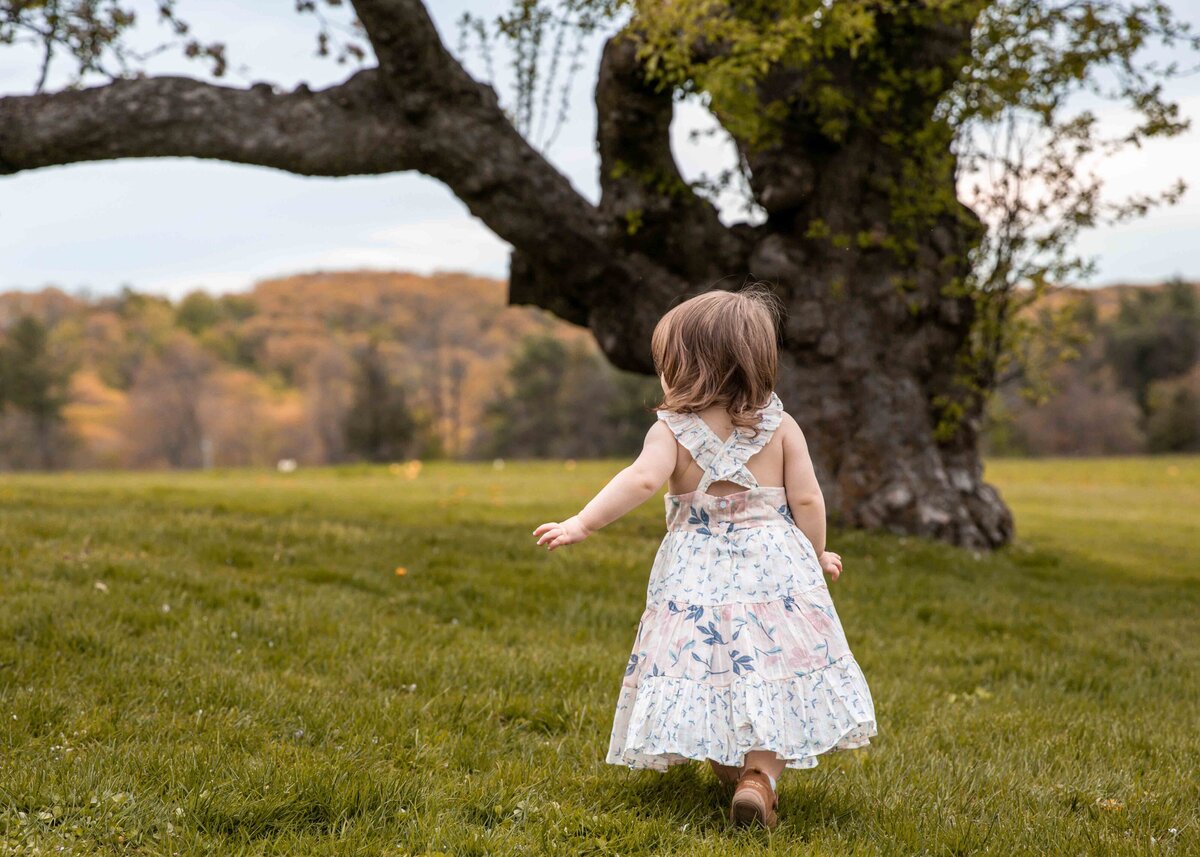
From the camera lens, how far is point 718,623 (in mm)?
3416

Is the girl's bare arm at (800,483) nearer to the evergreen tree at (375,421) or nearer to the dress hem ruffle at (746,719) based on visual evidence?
the dress hem ruffle at (746,719)

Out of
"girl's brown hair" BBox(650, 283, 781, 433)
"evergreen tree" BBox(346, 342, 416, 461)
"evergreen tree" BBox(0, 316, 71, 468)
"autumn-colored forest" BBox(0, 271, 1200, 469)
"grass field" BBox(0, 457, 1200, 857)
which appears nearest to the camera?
"grass field" BBox(0, 457, 1200, 857)

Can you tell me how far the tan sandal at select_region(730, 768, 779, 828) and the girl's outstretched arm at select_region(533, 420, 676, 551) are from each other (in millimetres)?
986

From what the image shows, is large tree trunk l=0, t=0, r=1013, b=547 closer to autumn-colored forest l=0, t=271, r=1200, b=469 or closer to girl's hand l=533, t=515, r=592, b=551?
girl's hand l=533, t=515, r=592, b=551

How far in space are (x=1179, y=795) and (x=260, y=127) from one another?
8.20 meters

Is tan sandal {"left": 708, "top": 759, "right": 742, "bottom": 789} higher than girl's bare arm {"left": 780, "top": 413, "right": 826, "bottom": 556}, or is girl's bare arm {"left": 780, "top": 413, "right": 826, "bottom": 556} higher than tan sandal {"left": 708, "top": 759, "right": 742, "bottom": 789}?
girl's bare arm {"left": 780, "top": 413, "right": 826, "bottom": 556}

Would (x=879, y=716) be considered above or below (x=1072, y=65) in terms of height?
below

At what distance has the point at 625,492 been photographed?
3.34 metres

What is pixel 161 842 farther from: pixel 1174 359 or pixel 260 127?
pixel 1174 359

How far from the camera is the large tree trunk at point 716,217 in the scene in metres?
8.77

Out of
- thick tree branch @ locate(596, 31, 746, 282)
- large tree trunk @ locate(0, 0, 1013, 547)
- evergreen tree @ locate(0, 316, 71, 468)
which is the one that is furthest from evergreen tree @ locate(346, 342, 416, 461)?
thick tree branch @ locate(596, 31, 746, 282)

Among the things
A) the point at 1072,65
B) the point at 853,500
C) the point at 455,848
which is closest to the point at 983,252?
the point at 1072,65

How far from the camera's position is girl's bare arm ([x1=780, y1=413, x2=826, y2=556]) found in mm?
3607

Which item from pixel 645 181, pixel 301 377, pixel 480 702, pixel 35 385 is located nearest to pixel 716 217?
pixel 645 181
